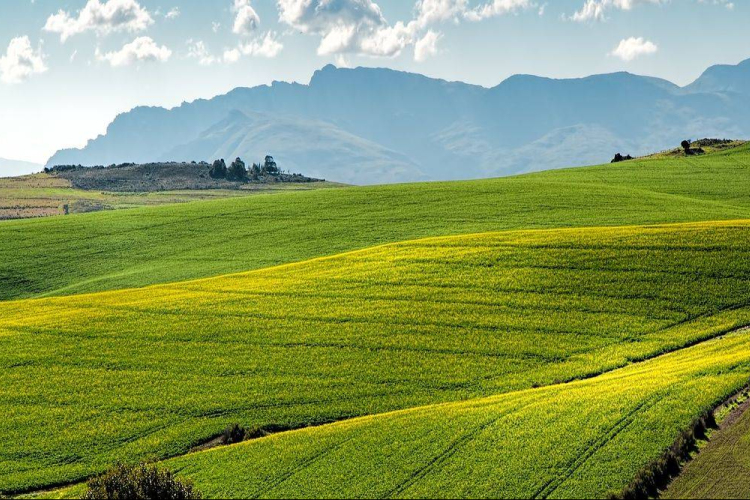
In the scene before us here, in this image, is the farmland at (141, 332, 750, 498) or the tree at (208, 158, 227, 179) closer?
the farmland at (141, 332, 750, 498)

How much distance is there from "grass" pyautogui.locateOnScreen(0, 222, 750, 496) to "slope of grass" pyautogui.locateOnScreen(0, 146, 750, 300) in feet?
29.7

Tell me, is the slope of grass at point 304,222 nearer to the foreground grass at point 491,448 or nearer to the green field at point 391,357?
the green field at point 391,357

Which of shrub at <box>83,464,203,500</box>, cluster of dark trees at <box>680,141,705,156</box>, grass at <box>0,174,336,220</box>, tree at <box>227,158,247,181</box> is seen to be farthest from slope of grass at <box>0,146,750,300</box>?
tree at <box>227,158,247,181</box>

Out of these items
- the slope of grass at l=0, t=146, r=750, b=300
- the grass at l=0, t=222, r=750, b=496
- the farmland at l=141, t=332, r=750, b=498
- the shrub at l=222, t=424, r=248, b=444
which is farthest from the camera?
the slope of grass at l=0, t=146, r=750, b=300

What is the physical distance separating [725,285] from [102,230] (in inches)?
2101

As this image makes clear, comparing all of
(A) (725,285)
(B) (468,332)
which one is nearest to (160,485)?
(B) (468,332)

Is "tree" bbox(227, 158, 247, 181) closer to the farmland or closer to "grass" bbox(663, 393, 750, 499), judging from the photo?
the farmland

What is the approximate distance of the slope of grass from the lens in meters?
52.6

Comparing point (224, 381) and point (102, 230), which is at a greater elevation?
point (102, 230)

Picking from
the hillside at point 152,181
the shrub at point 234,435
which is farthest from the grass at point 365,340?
the hillside at point 152,181

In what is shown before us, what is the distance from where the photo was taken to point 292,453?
20344 millimetres

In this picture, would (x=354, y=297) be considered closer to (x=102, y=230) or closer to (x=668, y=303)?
A: (x=668, y=303)

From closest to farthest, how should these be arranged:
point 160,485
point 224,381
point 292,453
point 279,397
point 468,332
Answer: point 160,485 < point 292,453 < point 279,397 < point 224,381 < point 468,332

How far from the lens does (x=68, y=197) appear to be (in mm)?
141250
